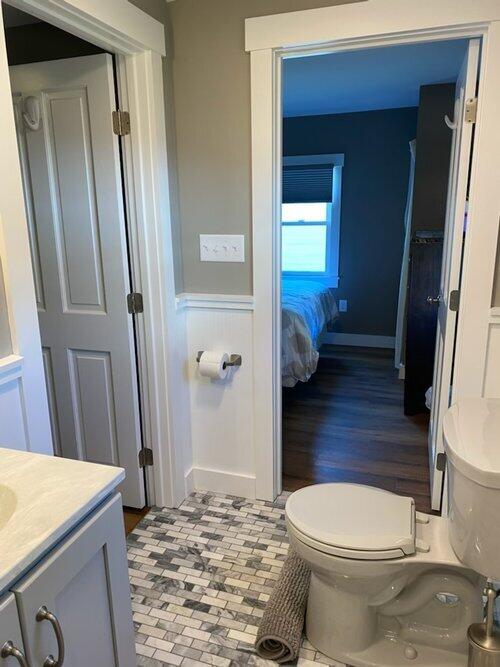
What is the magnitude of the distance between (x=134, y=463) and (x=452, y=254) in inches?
67.0

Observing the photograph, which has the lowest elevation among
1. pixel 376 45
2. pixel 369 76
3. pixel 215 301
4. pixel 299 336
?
pixel 299 336

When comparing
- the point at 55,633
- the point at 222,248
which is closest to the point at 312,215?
the point at 222,248

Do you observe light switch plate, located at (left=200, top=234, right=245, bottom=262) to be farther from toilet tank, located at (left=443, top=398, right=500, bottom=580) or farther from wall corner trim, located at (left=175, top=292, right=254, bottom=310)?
toilet tank, located at (left=443, top=398, right=500, bottom=580)

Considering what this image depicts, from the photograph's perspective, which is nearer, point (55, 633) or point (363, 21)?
point (55, 633)

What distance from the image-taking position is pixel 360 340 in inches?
202

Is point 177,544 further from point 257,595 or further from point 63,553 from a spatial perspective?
point 63,553

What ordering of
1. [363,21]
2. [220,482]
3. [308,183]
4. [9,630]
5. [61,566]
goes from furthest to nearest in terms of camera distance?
1. [308,183]
2. [220,482]
3. [363,21]
4. [61,566]
5. [9,630]

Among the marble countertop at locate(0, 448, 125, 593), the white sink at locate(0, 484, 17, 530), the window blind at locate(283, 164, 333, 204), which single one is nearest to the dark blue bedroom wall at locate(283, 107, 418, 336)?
the window blind at locate(283, 164, 333, 204)

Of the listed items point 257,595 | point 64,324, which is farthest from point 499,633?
point 64,324

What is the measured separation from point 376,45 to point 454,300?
3.39 feet

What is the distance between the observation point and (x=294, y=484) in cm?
255

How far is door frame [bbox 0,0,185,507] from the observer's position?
1387 mm

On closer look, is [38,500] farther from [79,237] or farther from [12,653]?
[79,237]

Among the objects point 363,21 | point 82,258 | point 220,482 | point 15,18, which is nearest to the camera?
point 363,21
